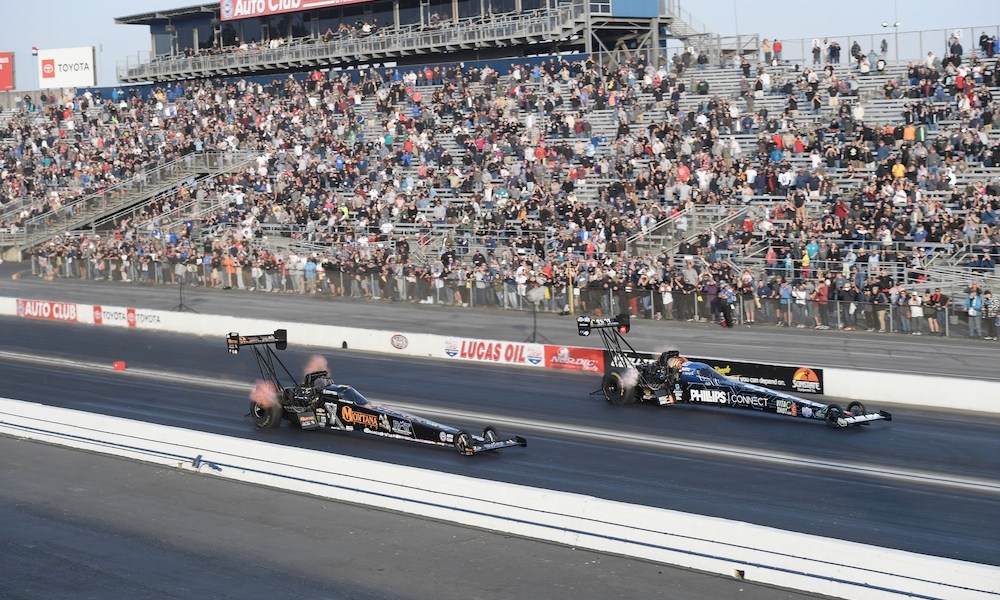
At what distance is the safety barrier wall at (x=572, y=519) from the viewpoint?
39.7 ft

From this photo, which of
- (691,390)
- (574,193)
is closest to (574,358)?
(691,390)

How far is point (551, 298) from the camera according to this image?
37.8 m

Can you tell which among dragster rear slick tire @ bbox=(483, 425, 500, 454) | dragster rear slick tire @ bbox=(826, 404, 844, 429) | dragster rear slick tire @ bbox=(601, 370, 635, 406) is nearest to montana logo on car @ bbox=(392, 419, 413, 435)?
dragster rear slick tire @ bbox=(483, 425, 500, 454)

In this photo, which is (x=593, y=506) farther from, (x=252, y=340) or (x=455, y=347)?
(x=455, y=347)

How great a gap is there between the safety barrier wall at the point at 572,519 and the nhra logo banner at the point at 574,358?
11.8 metres

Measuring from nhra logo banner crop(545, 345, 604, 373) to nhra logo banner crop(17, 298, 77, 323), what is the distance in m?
19.1

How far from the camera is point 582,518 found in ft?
48.1

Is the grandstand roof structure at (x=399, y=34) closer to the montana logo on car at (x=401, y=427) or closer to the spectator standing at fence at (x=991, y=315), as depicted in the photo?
the spectator standing at fence at (x=991, y=315)

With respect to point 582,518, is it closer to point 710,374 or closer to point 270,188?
point 710,374

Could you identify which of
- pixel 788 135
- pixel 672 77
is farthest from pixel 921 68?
pixel 672 77

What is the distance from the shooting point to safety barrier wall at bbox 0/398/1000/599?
39.7 feet

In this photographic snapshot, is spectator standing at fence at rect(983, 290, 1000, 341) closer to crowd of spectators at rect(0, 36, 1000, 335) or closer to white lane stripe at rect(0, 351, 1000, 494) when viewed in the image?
crowd of spectators at rect(0, 36, 1000, 335)

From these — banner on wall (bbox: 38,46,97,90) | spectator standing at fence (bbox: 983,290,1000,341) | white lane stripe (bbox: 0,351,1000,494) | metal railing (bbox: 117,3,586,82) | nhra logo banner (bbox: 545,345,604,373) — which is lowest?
white lane stripe (bbox: 0,351,1000,494)

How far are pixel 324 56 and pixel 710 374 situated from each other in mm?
39107
